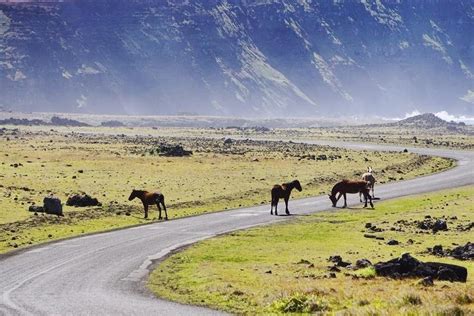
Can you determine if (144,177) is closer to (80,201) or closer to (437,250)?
(80,201)

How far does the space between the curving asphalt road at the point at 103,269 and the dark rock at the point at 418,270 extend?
8.18 meters

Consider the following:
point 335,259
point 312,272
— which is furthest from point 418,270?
point 335,259

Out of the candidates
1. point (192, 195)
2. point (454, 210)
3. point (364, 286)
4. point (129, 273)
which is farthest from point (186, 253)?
point (192, 195)

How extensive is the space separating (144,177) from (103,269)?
4754cm

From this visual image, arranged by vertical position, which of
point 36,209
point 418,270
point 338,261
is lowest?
point 338,261

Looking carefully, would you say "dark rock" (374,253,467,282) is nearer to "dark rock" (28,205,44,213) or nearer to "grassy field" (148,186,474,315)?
"grassy field" (148,186,474,315)

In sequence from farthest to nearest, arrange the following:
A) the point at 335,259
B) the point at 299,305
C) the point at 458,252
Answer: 1. the point at 458,252
2. the point at 335,259
3. the point at 299,305

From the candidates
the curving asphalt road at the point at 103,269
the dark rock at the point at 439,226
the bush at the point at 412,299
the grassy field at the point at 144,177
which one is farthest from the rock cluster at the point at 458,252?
the grassy field at the point at 144,177

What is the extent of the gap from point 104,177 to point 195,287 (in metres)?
50.6

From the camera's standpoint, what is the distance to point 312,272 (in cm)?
3109

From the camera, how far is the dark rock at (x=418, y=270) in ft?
92.7

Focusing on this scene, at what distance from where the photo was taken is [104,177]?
77.4 metres

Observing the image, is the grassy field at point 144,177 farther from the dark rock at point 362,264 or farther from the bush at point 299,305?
the bush at point 299,305

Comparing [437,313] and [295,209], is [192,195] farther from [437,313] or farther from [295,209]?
[437,313]
